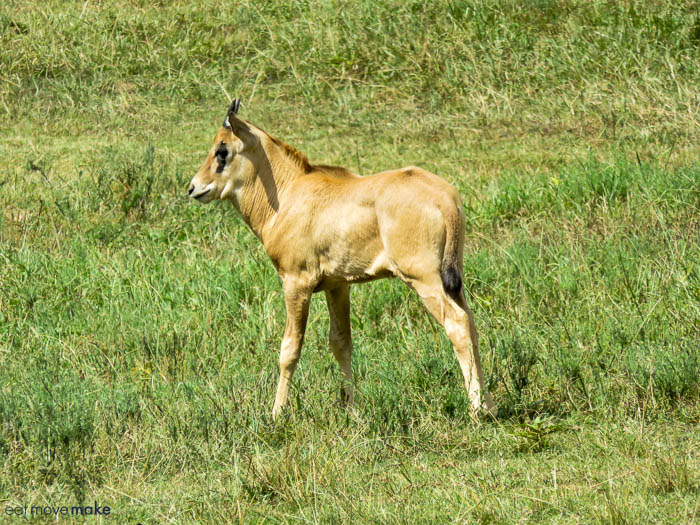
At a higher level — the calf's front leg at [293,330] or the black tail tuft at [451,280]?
the black tail tuft at [451,280]

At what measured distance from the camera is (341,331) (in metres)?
6.98

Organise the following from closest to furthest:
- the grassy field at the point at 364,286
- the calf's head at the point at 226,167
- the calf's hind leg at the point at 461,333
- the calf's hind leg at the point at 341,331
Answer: the grassy field at the point at 364,286 < the calf's hind leg at the point at 461,333 < the calf's hind leg at the point at 341,331 < the calf's head at the point at 226,167

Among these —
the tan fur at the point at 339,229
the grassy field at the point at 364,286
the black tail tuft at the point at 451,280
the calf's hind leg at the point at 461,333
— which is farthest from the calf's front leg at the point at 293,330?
the black tail tuft at the point at 451,280

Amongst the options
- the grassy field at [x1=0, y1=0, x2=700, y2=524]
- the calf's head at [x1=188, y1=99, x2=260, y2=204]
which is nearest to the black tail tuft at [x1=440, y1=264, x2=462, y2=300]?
the grassy field at [x1=0, y1=0, x2=700, y2=524]

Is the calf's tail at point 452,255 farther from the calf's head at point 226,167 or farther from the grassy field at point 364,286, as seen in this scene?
the calf's head at point 226,167

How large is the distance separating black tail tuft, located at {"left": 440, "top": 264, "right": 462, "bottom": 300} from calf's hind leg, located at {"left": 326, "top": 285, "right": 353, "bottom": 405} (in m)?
0.96

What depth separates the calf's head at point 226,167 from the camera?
7.12 meters

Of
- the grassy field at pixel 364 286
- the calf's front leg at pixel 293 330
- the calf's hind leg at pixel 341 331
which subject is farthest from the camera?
the calf's hind leg at pixel 341 331

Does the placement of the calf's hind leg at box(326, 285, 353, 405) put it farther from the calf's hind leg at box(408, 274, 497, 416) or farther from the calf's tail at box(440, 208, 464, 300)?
the calf's tail at box(440, 208, 464, 300)

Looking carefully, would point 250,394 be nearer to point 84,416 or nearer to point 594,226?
point 84,416

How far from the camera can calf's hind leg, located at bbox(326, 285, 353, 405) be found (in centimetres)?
699

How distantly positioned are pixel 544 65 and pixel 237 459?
32.5ft

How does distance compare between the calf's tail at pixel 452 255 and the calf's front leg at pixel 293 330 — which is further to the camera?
the calf's front leg at pixel 293 330

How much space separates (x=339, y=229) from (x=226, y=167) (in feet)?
3.46
